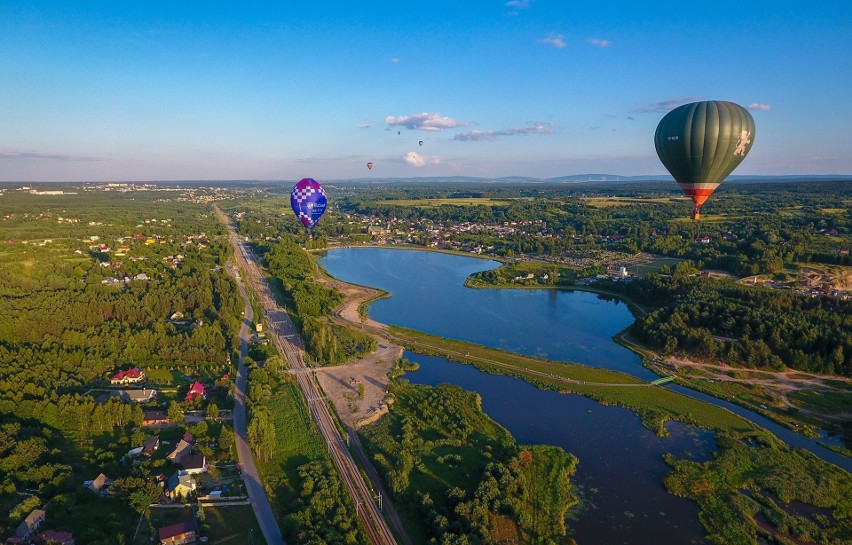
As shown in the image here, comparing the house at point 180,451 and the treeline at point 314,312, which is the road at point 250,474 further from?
the treeline at point 314,312

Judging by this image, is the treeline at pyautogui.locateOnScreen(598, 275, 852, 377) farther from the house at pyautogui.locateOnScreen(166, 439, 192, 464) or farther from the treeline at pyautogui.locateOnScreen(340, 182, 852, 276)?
the house at pyautogui.locateOnScreen(166, 439, 192, 464)

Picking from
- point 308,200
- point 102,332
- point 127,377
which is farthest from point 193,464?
point 102,332

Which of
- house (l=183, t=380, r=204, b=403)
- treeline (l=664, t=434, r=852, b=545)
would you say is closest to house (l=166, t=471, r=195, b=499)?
house (l=183, t=380, r=204, b=403)

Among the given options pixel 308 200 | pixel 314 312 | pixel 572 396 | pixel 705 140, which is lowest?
pixel 572 396

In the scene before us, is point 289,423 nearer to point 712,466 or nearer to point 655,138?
point 712,466

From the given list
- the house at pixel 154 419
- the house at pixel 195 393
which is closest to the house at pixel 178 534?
the house at pixel 154 419

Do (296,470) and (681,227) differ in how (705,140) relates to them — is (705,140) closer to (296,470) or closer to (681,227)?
(296,470)

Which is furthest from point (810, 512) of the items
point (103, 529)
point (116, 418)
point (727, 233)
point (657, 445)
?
point (727, 233)
